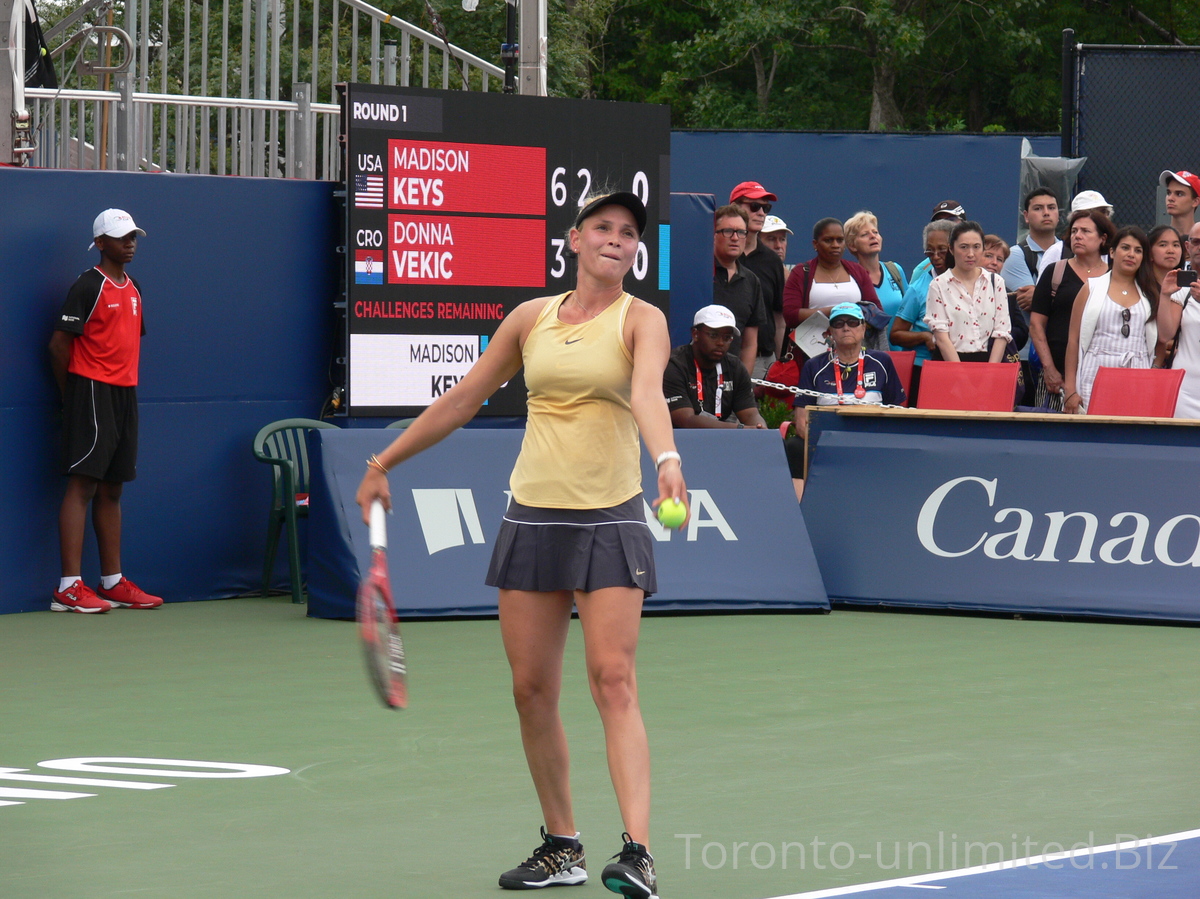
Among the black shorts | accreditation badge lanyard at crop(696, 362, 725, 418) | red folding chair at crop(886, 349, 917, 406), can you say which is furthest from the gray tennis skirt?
red folding chair at crop(886, 349, 917, 406)

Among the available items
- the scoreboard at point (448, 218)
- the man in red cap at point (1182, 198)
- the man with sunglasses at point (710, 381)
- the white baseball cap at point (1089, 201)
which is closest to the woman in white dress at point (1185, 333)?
the man in red cap at point (1182, 198)

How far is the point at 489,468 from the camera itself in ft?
36.5

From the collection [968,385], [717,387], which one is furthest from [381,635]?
[968,385]

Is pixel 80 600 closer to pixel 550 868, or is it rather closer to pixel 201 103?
pixel 201 103

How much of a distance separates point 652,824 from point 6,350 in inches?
252

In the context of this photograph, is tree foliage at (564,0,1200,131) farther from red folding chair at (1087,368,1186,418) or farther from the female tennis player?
the female tennis player

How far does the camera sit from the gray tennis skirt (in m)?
4.93

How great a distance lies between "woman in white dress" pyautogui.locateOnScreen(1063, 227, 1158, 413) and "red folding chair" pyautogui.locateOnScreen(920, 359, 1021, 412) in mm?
475

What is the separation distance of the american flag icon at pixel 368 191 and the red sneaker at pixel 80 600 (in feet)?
9.54

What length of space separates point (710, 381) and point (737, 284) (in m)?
1.63

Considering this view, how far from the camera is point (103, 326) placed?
10.8 meters

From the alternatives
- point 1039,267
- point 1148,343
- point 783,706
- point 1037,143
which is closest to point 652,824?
point 783,706

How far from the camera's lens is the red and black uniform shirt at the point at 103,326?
1070 cm

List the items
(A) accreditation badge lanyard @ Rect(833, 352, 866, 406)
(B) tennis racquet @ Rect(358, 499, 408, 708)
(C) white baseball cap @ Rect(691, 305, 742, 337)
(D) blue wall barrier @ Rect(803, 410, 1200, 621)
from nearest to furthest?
(B) tennis racquet @ Rect(358, 499, 408, 708) < (D) blue wall barrier @ Rect(803, 410, 1200, 621) < (C) white baseball cap @ Rect(691, 305, 742, 337) < (A) accreditation badge lanyard @ Rect(833, 352, 866, 406)
